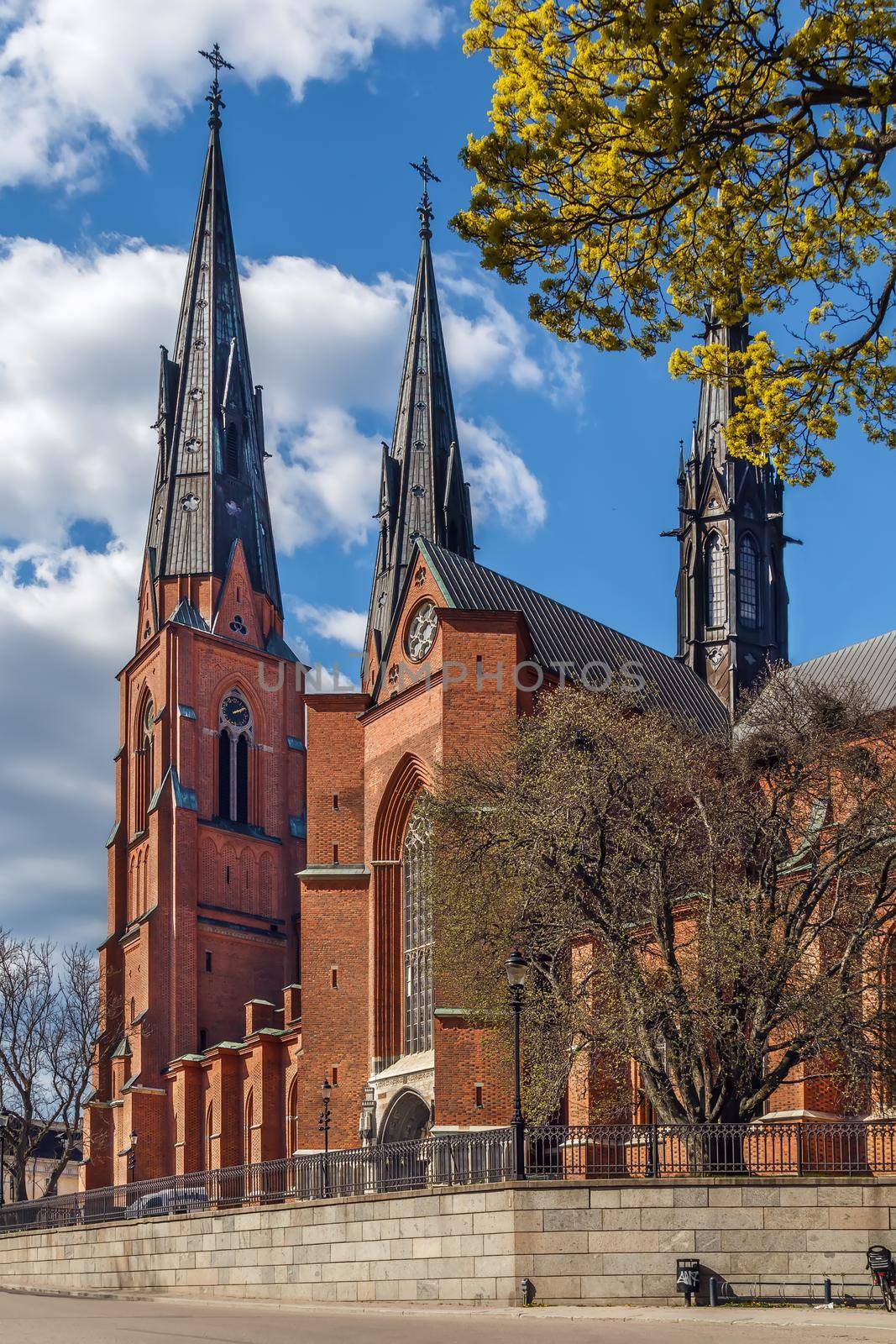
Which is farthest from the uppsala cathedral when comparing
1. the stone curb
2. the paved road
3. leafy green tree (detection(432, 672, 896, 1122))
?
the paved road

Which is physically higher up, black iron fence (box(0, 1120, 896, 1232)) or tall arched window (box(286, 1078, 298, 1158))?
black iron fence (box(0, 1120, 896, 1232))

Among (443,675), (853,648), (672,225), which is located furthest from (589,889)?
(853,648)

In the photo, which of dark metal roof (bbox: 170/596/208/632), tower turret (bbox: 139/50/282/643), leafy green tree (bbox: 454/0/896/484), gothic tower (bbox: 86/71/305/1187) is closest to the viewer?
leafy green tree (bbox: 454/0/896/484)

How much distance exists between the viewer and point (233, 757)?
68.2 meters

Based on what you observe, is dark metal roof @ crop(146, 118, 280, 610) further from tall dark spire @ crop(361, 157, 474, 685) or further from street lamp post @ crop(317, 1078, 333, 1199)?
street lamp post @ crop(317, 1078, 333, 1199)

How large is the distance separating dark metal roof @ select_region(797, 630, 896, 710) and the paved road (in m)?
26.0

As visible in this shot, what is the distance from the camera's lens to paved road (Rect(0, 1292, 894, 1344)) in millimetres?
16016

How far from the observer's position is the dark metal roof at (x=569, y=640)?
42500 mm

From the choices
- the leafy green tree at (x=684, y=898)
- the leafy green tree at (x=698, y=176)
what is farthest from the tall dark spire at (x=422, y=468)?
the leafy green tree at (x=698, y=176)

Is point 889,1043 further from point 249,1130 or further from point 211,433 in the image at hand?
point 211,433

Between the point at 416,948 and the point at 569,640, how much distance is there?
1029 centimetres

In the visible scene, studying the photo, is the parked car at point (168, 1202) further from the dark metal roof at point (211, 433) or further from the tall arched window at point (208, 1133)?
the dark metal roof at point (211, 433)

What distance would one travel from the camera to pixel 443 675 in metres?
39.0

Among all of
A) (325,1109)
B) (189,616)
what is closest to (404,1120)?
(325,1109)
